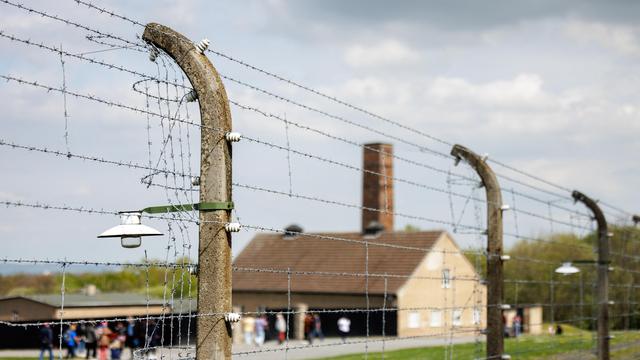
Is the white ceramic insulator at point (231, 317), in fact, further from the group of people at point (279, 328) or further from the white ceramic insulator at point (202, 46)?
the group of people at point (279, 328)

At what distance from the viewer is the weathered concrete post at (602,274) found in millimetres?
20297

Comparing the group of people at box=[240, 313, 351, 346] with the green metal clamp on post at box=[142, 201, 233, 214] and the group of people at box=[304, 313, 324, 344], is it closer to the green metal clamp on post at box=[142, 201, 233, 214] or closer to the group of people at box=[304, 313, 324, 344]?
the group of people at box=[304, 313, 324, 344]

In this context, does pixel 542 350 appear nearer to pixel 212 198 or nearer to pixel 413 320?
pixel 212 198

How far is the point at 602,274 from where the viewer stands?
68.6 feet

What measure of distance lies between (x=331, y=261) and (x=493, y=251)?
1713 inches

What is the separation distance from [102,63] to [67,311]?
1678 inches

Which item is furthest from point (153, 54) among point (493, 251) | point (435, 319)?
point (435, 319)

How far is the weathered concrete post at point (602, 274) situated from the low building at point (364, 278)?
98.8ft

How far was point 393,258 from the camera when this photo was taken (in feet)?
189

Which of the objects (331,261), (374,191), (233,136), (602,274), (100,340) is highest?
(374,191)

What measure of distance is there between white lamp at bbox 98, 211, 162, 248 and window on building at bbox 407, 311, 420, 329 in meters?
46.5

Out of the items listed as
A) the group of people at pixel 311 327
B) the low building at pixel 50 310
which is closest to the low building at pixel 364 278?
the group of people at pixel 311 327

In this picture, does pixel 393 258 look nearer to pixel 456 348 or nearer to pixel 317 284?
pixel 317 284

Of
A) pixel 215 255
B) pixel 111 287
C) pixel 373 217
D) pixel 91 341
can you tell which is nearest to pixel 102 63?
pixel 215 255
